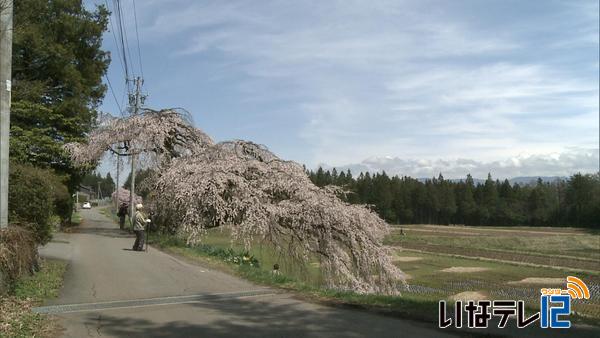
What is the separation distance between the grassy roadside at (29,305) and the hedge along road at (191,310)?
0.73ft

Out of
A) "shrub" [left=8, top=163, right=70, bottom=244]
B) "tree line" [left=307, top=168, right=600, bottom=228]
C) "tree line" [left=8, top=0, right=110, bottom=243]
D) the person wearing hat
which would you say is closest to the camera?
"shrub" [left=8, top=163, right=70, bottom=244]

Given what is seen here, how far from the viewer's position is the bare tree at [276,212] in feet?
61.3

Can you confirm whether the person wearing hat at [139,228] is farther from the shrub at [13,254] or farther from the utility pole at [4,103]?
the utility pole at [4,103]

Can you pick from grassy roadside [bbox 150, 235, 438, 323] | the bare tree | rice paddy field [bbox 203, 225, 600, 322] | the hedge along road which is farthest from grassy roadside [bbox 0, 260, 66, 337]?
the bare tree

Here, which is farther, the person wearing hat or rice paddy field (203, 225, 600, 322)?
rice paddy field (203, 225, 600, 322)

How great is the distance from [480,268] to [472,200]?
86.3 meters

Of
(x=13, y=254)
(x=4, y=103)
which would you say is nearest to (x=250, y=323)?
(x=13, y=254)

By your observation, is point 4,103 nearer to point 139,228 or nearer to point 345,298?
point 345,298

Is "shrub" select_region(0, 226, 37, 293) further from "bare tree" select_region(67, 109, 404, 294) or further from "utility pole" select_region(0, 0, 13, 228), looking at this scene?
"bare tree" select_region(67, 109, 404, 294)

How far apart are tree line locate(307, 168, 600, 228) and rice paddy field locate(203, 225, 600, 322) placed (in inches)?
2070

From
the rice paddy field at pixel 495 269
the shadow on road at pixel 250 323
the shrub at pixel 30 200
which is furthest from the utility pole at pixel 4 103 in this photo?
the rice paddy field at pixel 495 269

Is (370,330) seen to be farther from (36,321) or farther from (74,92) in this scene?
(74,92)

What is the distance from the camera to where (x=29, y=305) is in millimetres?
8516

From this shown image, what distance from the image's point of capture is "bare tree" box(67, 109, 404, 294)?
1867cm
